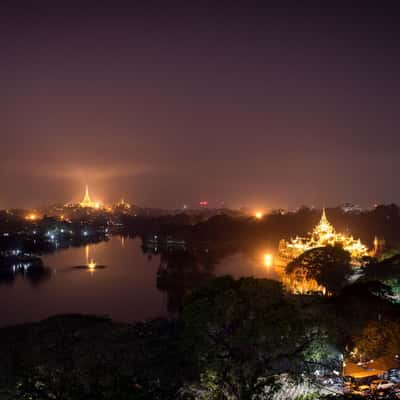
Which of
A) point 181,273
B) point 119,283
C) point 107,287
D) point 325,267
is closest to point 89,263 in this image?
point 119,283

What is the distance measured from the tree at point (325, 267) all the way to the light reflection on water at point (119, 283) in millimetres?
2512

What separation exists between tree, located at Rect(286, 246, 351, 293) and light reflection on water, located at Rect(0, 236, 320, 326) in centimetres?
251

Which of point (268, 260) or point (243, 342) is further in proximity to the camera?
point (268, 260)

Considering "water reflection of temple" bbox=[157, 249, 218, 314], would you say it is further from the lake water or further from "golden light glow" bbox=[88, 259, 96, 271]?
"golden light glow" bbox=[88, 259, 96, 271]

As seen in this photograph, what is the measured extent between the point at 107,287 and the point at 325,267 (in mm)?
9234

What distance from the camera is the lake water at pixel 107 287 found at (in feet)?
53.4

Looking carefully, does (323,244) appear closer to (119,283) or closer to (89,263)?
(119,283)

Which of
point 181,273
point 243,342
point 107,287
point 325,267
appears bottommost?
point 107,287

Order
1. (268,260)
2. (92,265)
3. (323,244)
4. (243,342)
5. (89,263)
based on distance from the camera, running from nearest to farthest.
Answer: (243,342)
(323,244)
(92,265)
(268,260)
(89,263)

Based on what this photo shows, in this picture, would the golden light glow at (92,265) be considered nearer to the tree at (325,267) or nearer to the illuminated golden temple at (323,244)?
the illuminated golden temple at (323,244)

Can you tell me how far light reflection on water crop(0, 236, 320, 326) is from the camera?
1636 cm

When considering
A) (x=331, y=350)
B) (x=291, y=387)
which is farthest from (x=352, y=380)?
(x=291, y=387)

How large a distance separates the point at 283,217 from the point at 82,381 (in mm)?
44658

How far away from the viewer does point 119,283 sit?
69.6 ft
